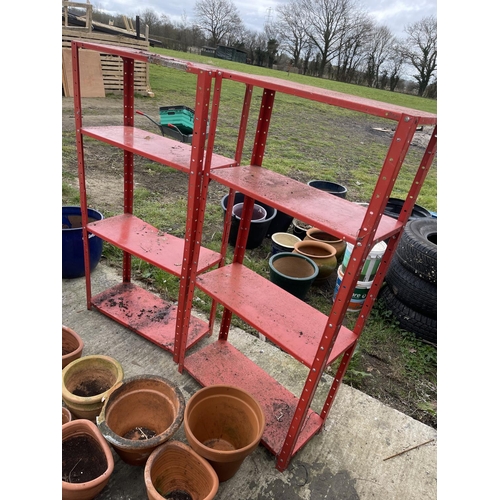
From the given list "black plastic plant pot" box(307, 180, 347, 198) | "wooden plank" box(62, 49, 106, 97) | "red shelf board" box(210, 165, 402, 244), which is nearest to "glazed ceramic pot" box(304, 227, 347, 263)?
"black plastic plant pot" box(307, 180, 347, 198)

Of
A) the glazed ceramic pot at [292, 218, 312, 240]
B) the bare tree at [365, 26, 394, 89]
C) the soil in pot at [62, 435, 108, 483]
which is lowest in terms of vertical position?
the soil in pot at [62, 435, 108, 483]

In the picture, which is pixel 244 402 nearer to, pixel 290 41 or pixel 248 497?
pixel 248 497

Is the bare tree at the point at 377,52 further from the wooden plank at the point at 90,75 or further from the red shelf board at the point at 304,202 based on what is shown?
the red shelf board at the point at 304,202

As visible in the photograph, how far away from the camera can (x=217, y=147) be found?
24.7ft

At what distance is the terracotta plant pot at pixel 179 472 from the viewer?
1.76m

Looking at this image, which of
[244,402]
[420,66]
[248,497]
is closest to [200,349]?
[244,402]

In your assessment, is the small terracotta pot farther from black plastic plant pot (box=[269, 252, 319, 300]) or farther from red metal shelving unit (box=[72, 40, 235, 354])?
black plastic plant pot (box=[269, 252, 319, 300])

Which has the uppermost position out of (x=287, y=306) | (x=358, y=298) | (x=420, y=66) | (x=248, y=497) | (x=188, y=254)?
(x=420, y=66)

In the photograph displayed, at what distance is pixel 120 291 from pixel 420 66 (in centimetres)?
3897

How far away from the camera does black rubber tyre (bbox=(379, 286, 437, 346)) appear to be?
3.32 metres

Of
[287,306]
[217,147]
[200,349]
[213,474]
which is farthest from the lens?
[217,147]

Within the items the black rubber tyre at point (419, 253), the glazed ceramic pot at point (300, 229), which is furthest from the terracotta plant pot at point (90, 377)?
the glazed ceramic pot at point (300, 229)

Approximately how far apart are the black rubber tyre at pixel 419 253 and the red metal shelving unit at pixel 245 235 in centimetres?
145

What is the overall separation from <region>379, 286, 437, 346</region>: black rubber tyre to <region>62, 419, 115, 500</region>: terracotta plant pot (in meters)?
2.75
